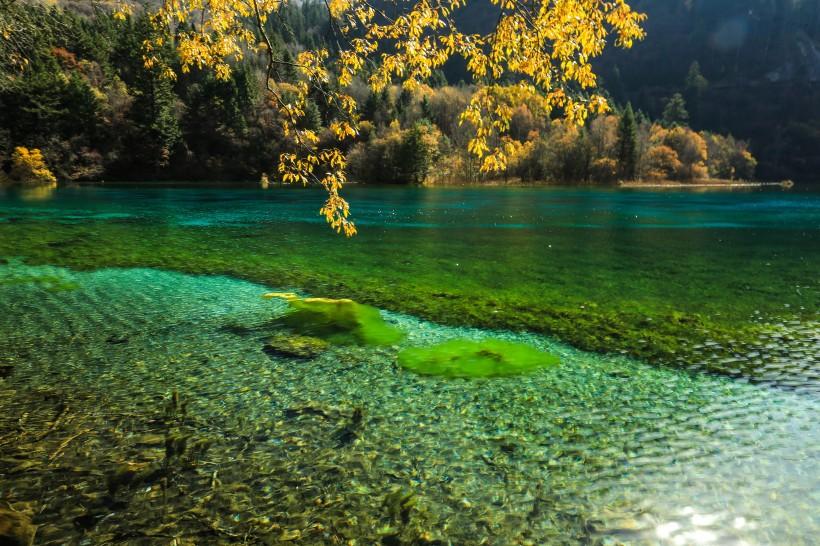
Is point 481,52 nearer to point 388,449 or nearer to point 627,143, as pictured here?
point 388,449

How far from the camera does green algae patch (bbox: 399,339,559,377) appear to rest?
32.0 ft

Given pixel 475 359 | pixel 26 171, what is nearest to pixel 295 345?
pixel 475 359

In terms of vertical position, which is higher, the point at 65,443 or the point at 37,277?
the point at 37,277

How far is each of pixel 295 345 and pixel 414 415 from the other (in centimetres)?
395

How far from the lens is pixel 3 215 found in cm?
3612

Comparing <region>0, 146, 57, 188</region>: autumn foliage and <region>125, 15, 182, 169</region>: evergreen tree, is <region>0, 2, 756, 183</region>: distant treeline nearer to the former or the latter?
<region>125, 15, 182, 169</region>: evergreen tree

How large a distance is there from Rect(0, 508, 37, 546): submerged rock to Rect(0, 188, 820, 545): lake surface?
0.14 metres

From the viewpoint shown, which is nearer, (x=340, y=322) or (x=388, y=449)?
(x=388, y=449)

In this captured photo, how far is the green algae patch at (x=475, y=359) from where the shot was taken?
974 centimetres

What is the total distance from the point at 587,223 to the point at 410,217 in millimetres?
14194

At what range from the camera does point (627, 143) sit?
411ft

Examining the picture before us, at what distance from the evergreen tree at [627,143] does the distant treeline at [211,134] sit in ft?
0.82

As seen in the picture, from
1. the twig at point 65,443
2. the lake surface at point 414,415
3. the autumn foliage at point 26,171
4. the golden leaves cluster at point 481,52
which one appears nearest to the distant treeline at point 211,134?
the autumn foliage at point 26,171

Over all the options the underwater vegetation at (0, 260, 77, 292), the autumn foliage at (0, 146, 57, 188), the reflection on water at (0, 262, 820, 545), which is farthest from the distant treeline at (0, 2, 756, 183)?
the reflection on water at (0, 262, 820, 545)
